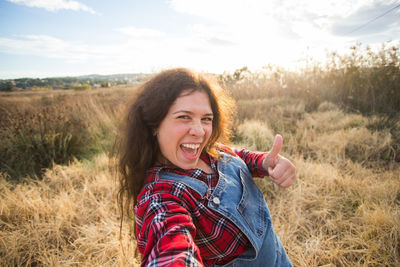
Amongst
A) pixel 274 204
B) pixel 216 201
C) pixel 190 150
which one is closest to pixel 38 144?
pixel 190 150

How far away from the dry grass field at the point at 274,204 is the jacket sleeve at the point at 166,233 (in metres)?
0.86

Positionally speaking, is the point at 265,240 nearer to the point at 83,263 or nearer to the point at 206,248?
the point at 206,248

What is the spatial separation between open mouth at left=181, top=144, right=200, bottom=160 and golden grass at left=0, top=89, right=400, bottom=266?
1.14 metres

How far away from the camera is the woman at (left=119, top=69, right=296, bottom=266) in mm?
823

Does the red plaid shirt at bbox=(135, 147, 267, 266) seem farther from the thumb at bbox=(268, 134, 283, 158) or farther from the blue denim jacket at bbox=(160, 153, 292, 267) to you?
the thumb at bbox=(268, 134, 283, 158)

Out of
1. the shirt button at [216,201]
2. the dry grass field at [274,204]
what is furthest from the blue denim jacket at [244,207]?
the dry grass field at [274,204]

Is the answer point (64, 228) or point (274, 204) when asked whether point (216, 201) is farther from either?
point (64, 228)

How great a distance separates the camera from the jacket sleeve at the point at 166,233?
0.65m

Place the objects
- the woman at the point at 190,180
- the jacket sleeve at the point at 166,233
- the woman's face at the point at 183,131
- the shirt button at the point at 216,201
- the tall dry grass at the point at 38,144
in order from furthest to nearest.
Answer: the tall dry grass at the point at 38,144
the woman's face at the point at 183,131
the shirt button at the point at 216,201
the woman at the point at 190,180
the jacket sleeve at the point at 166,233

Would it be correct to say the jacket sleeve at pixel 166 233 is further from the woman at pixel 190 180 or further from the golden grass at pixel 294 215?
the golden grass at pixel 294 215

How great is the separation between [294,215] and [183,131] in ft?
5.82

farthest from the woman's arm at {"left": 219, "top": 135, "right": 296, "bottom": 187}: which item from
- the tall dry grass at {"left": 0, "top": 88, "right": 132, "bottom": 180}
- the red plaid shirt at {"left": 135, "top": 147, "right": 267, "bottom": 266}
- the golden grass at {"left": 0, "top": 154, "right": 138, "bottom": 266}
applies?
the tall dry grass at {"left": 0, "top": 88, "right": 132, "bottom": 180}

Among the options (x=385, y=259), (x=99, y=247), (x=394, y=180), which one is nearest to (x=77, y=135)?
(x=99, y=247)

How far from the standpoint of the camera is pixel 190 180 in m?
0.98
